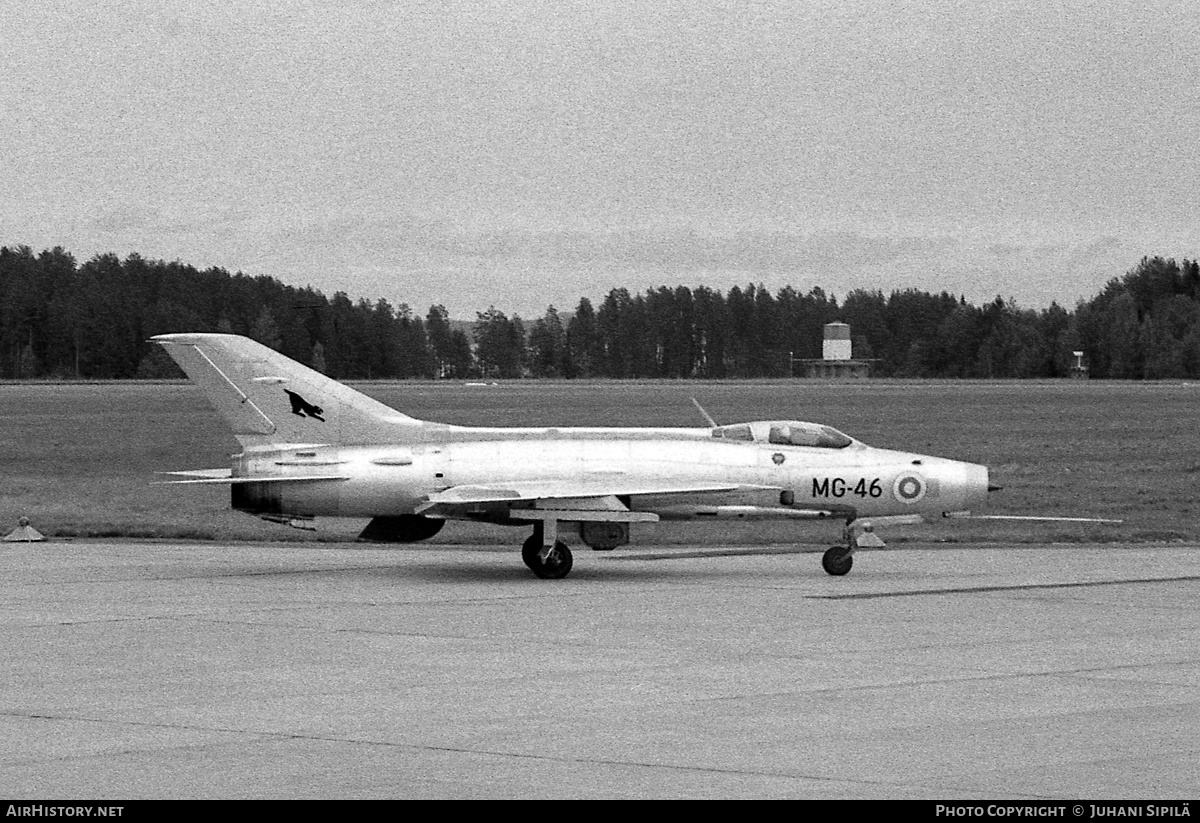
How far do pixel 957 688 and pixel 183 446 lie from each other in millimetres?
53399

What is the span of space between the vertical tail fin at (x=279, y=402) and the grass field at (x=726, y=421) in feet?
20.0

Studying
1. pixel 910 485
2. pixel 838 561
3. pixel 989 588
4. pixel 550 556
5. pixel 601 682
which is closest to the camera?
pixel 601 682

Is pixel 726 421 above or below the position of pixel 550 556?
above

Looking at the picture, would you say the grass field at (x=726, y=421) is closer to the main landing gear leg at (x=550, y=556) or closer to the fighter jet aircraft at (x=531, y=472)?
the fighter jet aircraft at (x=531, y=472)

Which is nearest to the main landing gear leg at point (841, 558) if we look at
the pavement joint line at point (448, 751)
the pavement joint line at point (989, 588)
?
the pavement joint line at point (989, 588)

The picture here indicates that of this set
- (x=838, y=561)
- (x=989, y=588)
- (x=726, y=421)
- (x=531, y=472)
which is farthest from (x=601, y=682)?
(x=726, y=421)

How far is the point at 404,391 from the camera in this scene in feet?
428

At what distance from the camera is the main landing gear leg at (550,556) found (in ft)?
74.5

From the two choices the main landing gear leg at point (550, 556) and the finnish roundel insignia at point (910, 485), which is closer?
the main landing gear leg at point (550, 556)

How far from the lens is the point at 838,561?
23203 millimetres

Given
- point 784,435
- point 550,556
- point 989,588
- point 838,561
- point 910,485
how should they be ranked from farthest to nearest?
point 784,435 → point 910,485 → point 838,561 → point 550,556 → point 989,588

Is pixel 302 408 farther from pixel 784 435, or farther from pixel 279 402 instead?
pixel 784 435

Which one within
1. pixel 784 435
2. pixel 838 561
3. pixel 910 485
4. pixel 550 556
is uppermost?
pixel 784 435

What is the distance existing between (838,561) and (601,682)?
948 centimetres
